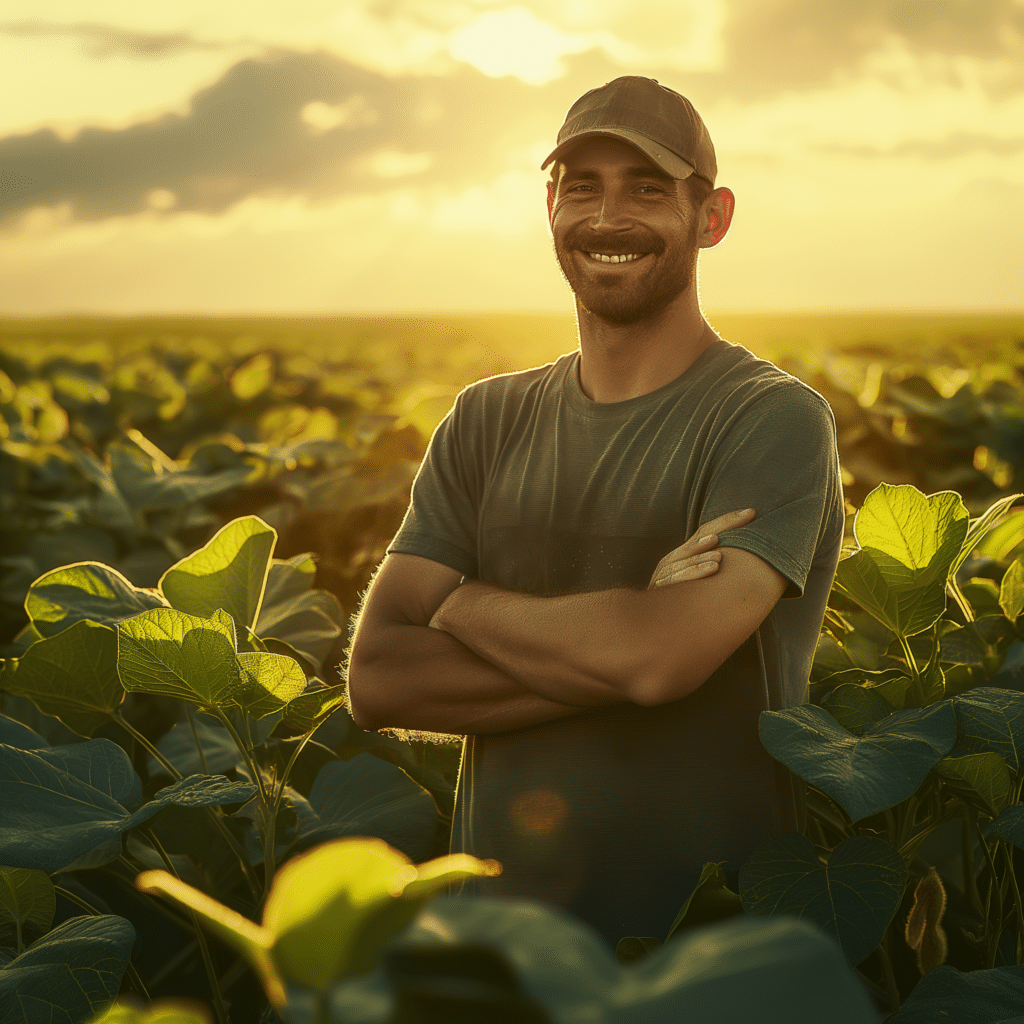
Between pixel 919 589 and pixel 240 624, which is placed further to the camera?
pixel 240 624

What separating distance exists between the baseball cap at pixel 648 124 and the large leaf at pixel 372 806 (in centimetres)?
121

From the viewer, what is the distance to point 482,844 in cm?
181

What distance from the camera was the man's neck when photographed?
1.94 metres

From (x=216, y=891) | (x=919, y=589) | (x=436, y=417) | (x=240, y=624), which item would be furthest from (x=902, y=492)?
(x=436, y=417)

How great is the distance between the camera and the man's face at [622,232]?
1.93 meters

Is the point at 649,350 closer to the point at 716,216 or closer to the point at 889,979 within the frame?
the point at 716,216

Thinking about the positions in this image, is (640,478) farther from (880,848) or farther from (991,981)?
(991,981)

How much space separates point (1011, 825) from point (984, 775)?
0.09m

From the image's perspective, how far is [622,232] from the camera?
1.93 meters

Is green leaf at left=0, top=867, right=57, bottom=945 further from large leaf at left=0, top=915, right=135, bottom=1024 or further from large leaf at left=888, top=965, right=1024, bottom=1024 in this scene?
large leaf at left=888, top=965, right=1024, bottom=1024

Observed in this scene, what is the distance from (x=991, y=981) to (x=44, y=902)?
4.04 ft

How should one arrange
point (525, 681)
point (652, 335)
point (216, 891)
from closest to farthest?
point (525, 681) → point (216, 891) → point (652, 335)

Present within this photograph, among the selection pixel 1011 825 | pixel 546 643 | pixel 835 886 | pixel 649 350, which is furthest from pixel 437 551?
pixel 1011 825

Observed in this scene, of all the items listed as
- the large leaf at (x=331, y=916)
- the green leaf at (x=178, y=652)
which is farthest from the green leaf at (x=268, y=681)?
the large leaf at (x=331, y=916)
